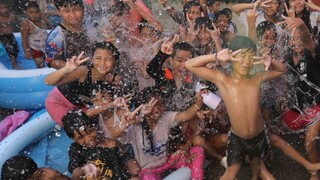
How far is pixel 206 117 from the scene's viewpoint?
146 inches

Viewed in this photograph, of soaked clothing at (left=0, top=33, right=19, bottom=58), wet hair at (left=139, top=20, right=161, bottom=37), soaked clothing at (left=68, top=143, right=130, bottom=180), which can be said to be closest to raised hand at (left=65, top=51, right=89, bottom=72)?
soaked clothing at (left=68, top=143, right=130, bottom=180)

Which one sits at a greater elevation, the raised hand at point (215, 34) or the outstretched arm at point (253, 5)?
the outstretched arm at point (253, 5)

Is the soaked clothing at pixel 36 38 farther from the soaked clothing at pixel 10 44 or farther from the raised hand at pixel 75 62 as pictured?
the raised hand at pixel 75 62

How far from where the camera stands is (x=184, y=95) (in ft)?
12.8

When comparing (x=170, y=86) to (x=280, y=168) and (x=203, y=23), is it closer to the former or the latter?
(x=203, y=23)

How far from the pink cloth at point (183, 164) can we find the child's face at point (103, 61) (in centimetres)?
90

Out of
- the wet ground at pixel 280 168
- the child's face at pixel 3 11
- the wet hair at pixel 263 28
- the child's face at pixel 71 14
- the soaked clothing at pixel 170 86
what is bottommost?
the wet ground at pixel 280 168

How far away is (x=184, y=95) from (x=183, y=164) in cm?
71

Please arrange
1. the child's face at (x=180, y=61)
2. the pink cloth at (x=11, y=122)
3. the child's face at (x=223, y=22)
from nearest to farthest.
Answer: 1. the child's face at (x=180, y=61)
2. the pink cloth at (x=11, y=122)
3. the child's face at (x=223, y=22)

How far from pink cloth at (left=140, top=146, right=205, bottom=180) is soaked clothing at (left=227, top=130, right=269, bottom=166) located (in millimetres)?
335

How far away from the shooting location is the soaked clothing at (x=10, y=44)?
5.11 m

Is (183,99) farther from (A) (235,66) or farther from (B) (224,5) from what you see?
(B) (224,5)

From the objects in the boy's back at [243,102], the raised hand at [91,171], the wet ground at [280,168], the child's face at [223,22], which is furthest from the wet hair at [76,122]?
the child's face at [223,22]

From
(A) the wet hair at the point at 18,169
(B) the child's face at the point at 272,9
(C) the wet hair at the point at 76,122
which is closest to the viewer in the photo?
(A) the wet hair at the point at 18,169
